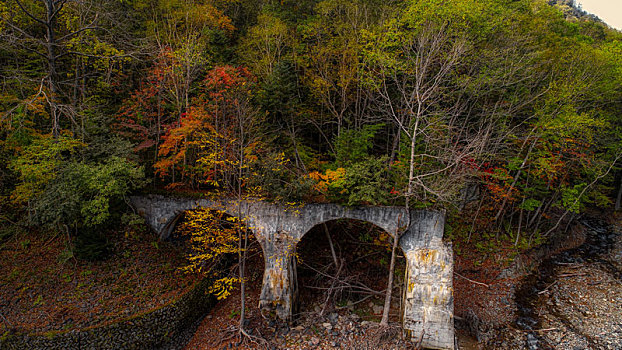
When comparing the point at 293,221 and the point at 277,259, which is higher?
the point at 293,221

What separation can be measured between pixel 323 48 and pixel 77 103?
43.9 feet

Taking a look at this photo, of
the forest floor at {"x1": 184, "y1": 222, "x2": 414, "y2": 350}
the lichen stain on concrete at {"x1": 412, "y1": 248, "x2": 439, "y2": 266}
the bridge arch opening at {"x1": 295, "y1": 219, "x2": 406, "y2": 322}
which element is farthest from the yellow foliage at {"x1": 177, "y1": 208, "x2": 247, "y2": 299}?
the lichen stain on concrete at {"x1": 412, "y1": 248, "x2": 439, "y2": 266}

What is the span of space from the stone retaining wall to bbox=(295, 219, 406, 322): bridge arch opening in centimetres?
498

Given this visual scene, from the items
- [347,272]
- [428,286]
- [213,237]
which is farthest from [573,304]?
[213,237]

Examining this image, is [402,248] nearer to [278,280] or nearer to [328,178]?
[328,178]

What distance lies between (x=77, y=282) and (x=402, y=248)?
44.4ft

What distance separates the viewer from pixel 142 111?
14500 mm

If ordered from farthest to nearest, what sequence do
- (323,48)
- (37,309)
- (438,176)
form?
(323,48), (438,176), (37,309)

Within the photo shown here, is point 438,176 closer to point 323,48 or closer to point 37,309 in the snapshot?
point 323,48

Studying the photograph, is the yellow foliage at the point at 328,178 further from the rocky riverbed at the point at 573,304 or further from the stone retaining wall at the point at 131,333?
the rocky riverbed at the point at 573,304

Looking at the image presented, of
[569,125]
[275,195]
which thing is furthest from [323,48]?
[569,125]

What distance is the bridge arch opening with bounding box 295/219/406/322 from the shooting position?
13.4m

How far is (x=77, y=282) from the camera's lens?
38.2 ft

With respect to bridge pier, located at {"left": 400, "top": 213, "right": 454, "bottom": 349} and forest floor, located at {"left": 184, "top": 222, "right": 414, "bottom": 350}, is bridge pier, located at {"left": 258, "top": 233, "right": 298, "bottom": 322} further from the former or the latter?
bridge pier, located at {"left": 400, "top": 213, "right": 454, "bottom": 349}
